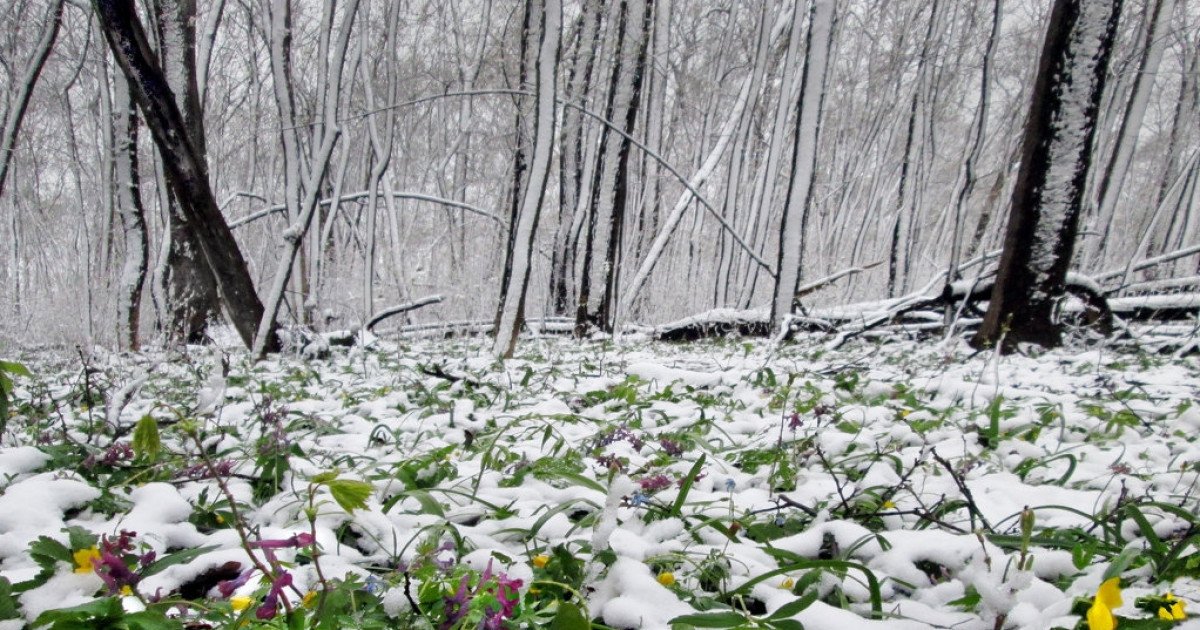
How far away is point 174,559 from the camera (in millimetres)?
805

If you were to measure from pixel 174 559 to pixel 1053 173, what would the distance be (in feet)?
14.6

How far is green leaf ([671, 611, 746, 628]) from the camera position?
2.10 ft

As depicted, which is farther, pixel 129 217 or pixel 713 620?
pixel 129 217

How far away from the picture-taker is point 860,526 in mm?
996

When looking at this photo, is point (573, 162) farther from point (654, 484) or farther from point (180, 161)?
point (654, 484)

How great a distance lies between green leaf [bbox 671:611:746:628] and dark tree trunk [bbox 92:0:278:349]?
161 inches

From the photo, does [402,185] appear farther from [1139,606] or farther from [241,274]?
[1139,606]

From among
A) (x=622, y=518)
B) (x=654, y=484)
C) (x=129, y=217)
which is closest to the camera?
(x=622, y=518)

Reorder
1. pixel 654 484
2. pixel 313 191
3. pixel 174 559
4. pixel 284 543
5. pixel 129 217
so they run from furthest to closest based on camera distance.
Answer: pixel 129 217, pixel 313 191, pixel 654 484, pixel 174 559, pixel 284 543

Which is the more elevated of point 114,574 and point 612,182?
point 612,182

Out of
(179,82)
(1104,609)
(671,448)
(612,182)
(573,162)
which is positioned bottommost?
(671,448)

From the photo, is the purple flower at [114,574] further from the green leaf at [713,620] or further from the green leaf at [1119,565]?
the green leaf at [1119,565]

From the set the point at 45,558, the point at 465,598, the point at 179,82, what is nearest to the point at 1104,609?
the point at 465,598

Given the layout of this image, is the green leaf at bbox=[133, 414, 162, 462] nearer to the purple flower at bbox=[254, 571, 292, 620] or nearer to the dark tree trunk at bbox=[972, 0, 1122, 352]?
the purple flower at bbox=[254, 571, 292, 620]
